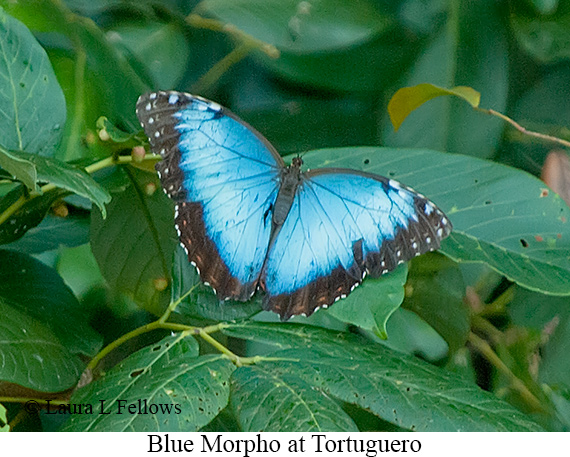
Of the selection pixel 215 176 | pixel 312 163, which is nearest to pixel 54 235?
pixel 215 176

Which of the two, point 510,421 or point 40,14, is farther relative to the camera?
point 40,14

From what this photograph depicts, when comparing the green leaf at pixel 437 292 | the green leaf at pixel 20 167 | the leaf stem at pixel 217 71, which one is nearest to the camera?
the green leaf at pixel 20 167

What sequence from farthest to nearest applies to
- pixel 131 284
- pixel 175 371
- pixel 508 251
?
pixel 131 284, pixel 508 251, pixel 175 371

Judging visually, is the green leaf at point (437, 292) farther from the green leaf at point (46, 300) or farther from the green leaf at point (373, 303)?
the green leaf at point (46, 300)

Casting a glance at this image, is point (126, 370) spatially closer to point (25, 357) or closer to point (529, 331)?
point (25, 357)

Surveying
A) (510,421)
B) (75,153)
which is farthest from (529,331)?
(75,153)

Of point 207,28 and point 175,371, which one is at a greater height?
point 207,28

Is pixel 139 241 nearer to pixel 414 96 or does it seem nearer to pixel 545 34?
pixel 414 96

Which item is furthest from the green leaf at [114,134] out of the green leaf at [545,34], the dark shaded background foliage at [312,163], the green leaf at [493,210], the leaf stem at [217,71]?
the green leaf at [545,34]
